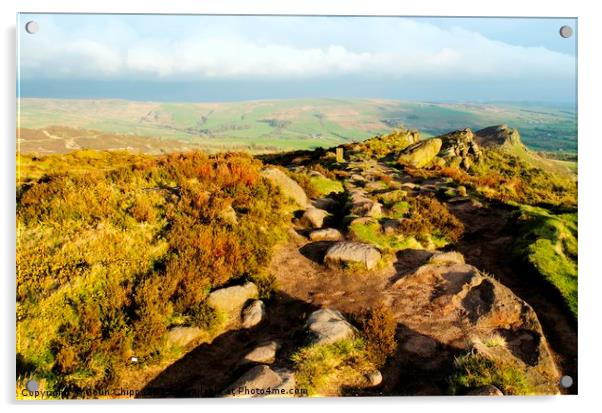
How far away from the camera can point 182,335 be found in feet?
20.0

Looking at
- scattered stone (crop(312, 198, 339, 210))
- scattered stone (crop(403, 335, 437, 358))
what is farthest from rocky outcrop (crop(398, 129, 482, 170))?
scattered stone (crop(403, 335, 437, 358))

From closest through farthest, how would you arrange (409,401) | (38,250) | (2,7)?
1. (409,401)
2. (38,250)
3. (2,7)

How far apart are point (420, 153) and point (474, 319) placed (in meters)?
6.80

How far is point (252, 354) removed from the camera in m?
5.96

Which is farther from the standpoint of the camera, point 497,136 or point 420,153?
point 420,153

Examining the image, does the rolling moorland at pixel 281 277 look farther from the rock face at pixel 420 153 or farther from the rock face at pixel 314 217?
the rock face at pixel 420 153

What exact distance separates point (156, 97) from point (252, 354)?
5073 millimetres

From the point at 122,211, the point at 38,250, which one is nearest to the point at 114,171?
the point at 122,211

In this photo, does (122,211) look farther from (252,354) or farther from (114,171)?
(252,354)

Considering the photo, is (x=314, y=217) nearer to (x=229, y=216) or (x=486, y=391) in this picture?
(x=229, y=216)

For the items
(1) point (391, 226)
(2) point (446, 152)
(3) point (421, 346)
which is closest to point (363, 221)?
Result: (1) point (391, 226)

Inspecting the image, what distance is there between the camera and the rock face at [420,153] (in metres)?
11.5

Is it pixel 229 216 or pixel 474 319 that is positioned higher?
pixel 229 216

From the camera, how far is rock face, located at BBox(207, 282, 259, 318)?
6555mm
